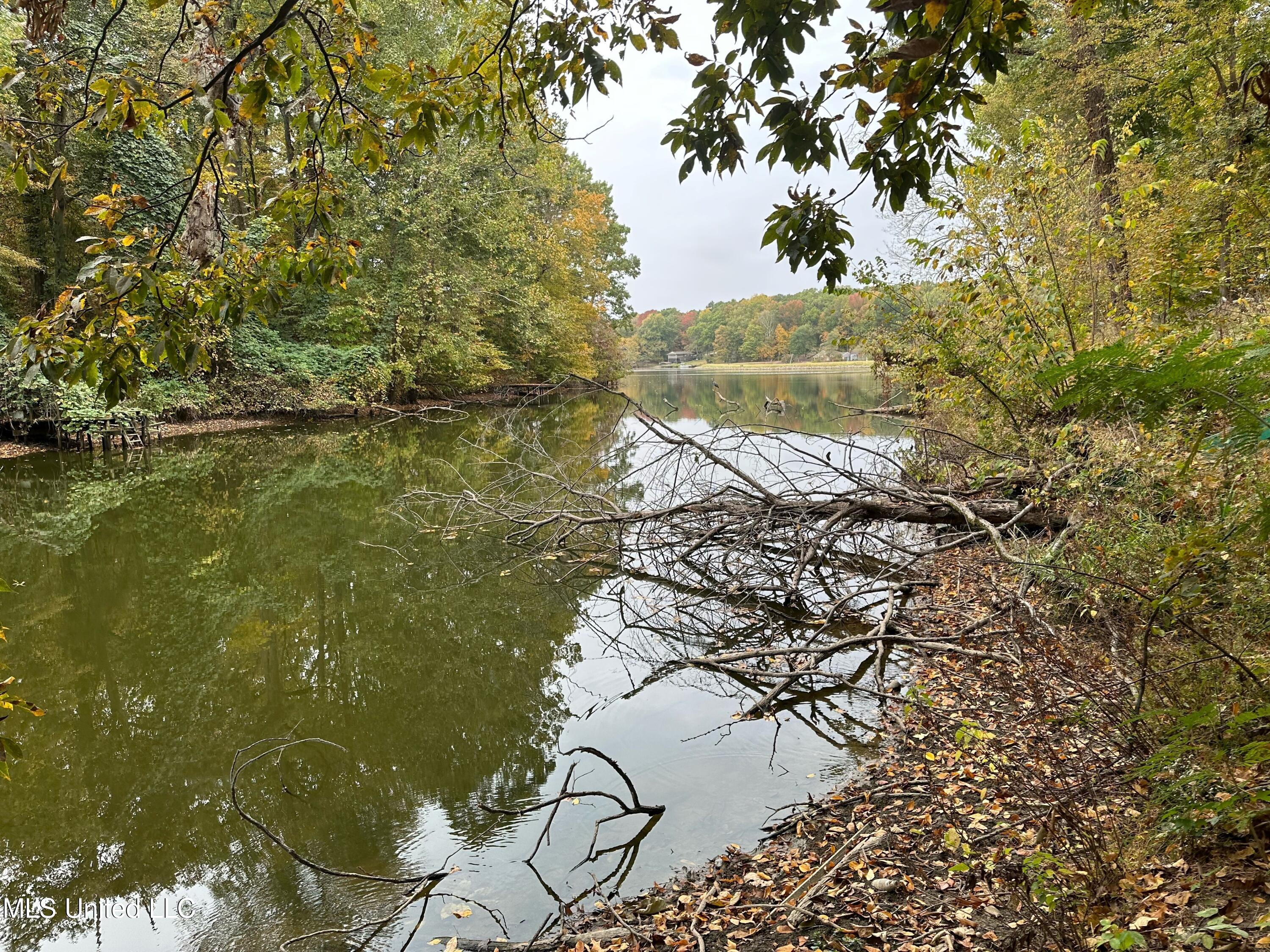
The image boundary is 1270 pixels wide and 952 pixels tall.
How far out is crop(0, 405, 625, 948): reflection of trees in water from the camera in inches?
133

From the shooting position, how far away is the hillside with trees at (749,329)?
290 ft

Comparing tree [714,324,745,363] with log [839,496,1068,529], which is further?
tree [714,324,745,363]

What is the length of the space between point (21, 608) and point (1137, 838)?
8627mm

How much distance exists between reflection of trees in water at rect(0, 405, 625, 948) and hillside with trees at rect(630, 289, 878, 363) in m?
53.0

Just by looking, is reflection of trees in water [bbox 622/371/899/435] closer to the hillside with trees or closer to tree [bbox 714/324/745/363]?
the hillside with trees

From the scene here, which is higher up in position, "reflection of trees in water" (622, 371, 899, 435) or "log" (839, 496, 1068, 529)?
"reflection of trees in water" (622, 371, 899, 435)

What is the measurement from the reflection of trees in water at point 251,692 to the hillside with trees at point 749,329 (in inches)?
2085

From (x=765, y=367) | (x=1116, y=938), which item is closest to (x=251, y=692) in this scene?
(x=1116, y=938)

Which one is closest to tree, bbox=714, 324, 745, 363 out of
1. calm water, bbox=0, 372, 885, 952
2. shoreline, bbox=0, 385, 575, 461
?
shoreline, bbox=0, 385, 575, 461

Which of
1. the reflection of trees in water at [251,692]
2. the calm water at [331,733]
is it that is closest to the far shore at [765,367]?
the reflection of trees in water at [251,692]

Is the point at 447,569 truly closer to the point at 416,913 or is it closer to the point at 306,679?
the point at 306,679

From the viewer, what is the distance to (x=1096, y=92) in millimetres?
14203

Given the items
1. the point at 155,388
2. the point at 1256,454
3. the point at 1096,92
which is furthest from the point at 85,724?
the point at 1096,92

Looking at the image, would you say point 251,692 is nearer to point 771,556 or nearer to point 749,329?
point 771,556
